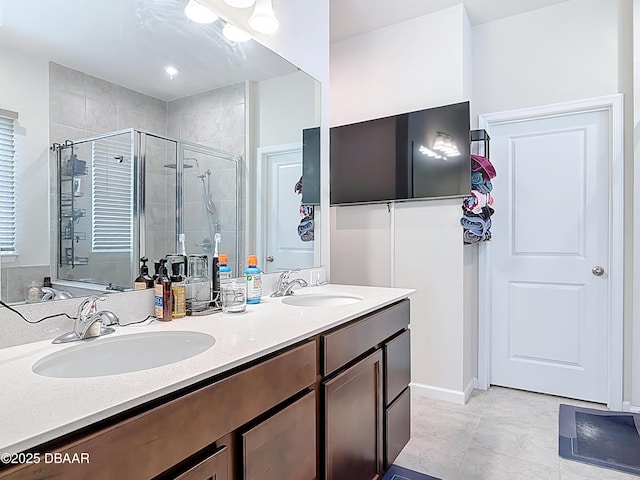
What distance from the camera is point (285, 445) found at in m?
1.09

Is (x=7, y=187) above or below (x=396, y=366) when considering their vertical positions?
above

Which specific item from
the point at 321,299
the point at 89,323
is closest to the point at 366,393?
the point at 321,299

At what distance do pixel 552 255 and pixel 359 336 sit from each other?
2.09 meters

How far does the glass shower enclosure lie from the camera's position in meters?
1.18

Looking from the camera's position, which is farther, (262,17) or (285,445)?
(262,17)

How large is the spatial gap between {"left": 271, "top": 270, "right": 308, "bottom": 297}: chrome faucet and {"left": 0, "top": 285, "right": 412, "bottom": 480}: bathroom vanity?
19cm

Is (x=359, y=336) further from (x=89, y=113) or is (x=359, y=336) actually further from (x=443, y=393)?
(x=443, y=393)

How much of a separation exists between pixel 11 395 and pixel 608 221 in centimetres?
323

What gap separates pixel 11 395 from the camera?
703 mm

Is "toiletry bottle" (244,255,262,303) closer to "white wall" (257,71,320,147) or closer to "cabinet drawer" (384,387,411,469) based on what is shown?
"white wall" (257,71,320,147)

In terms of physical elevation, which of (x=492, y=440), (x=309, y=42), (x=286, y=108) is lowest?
(x=492, y=440)

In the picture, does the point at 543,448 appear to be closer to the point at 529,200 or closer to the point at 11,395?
the point at 529,200

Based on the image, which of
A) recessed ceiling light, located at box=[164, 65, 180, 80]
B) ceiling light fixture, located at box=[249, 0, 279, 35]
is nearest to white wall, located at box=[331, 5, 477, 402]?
ceiling light fixture, located at box=[249, 0, 279, 35]

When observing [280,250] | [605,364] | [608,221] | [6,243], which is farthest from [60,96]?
[605,364]
